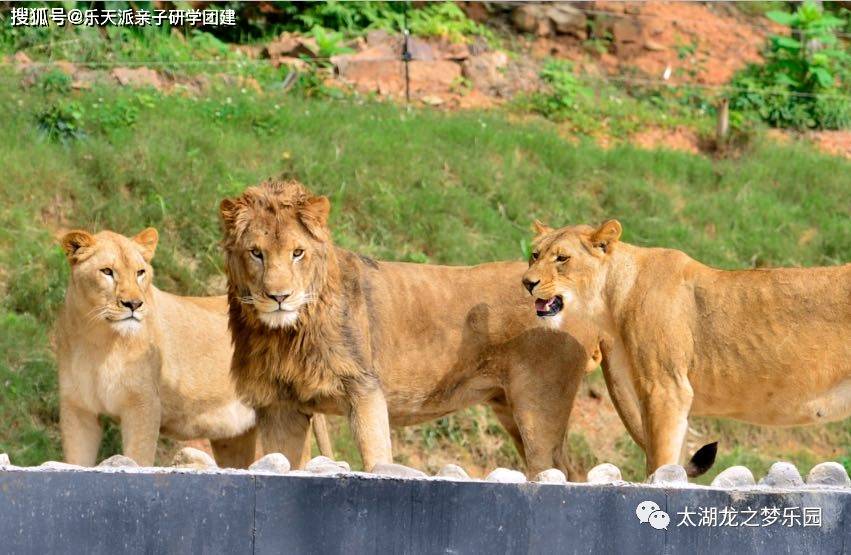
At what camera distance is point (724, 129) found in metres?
14.6

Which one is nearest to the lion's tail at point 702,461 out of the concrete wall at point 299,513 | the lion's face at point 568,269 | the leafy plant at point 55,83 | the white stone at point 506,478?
the lion's face at point 568,269

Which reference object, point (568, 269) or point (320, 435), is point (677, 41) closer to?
point (320, 435)

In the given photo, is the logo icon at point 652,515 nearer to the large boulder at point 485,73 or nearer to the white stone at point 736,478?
the white stone at point 736,478

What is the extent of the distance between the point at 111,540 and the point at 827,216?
31.7 feet

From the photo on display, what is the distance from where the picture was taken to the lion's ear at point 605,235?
8188mm

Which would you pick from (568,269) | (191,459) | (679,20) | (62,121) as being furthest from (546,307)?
(679,20)

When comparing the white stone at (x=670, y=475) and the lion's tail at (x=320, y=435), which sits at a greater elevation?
the white stone at (x=670, y=475)

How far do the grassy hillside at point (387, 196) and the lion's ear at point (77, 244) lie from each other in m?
1.47

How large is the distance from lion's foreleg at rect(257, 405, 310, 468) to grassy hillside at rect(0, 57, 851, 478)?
2.10 meters

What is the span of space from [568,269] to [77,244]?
267cm

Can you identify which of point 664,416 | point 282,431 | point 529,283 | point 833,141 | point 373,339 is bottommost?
point 833,141

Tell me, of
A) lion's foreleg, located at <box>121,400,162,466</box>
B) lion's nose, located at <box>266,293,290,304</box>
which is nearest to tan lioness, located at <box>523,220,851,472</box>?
lion's nose, located at <box>266,293,290,304</box>

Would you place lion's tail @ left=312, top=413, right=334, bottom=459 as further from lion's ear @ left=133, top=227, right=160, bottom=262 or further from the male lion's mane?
the male lion's mane

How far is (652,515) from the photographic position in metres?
5.27
